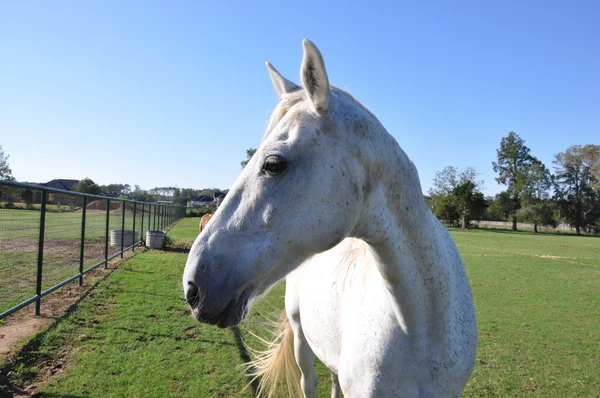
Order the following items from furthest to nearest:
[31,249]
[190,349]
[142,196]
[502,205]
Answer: [142,196], [502,205], [31,249], [190,349]

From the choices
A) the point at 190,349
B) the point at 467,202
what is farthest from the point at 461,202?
the point at 190,349

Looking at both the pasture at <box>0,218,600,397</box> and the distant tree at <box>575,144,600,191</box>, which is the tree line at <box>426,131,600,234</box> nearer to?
the distant tree at <box>575,144,600,191</box>

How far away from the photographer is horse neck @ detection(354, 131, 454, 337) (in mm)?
1348

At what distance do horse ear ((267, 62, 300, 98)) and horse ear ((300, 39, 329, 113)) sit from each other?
25 cm

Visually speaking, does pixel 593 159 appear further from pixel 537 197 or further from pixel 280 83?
pixel 280 83

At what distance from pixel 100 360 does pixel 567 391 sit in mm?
4749

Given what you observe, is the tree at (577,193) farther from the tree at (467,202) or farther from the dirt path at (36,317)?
the dirt path at (36,317)

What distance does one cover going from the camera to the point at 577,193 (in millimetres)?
51750

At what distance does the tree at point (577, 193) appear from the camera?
5050 centimetres

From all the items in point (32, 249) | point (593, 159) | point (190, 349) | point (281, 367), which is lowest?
point (190, 349)

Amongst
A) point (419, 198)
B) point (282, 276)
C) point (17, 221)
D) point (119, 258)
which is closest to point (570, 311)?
point (419, 198)

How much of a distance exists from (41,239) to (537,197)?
2353 inches

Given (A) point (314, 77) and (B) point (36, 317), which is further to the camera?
(B) point (36, 317)

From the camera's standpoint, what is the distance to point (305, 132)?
4.06 ft
